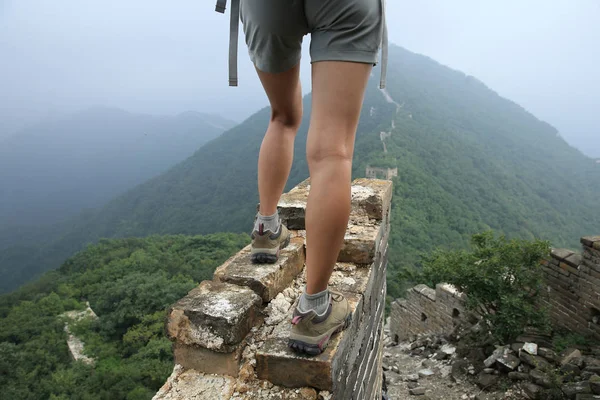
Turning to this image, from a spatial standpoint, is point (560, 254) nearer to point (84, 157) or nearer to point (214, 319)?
point (214, 319)

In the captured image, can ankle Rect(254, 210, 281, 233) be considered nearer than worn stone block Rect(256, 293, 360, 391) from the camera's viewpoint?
No

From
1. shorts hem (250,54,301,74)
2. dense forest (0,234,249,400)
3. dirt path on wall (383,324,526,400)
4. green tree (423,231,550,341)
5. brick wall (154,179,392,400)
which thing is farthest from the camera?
dense forest (0,234,249,400)

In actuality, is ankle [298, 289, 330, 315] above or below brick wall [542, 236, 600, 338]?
above

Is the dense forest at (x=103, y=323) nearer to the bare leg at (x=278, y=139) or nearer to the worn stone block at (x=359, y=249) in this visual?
the worn stone block at (x=359, y=249)

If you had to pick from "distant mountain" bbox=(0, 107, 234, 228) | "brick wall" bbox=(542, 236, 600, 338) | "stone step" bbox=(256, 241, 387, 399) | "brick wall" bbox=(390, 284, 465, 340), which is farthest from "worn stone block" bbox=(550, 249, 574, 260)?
"distant mountain" bbox=(0, 107, 234, 228)

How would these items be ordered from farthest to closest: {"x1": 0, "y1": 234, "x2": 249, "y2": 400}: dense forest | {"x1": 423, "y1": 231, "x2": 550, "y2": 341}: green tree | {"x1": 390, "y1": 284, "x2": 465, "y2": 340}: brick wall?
{"x1": 0, "y1": 234, "x2": 249, "y2": 400}: dense forest
{"x1": 390, "y1": 284, "x2": 465, "y2": 340}: brick wall
{"x1": 423, "y1": 231, "x2": 550, "y2": 341}: green tree

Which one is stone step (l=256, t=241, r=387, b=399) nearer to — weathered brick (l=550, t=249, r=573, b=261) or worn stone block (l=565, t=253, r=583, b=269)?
worn stone block (l=565, t=253, r=583, b=269)

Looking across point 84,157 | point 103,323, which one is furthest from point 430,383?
point 84,157

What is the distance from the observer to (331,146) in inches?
46.3

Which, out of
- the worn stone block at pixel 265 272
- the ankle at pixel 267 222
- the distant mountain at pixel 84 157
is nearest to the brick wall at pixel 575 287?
the worn stone block at pixel 265 272

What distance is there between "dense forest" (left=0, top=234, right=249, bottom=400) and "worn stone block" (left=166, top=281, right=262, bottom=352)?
13.9 m

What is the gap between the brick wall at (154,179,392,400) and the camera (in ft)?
4.12

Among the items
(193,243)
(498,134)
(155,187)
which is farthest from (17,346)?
(498,134)

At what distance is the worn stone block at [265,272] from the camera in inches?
61.9
